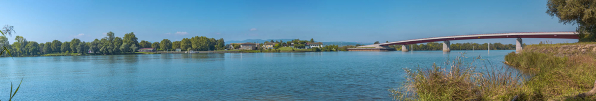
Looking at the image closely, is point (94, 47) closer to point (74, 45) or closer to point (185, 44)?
point (74, 45)

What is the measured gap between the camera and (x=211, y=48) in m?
158

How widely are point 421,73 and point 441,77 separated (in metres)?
0.60

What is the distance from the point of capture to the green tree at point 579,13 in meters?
20.0

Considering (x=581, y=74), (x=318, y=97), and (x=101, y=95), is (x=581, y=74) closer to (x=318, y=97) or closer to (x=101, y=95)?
(x=318, y=97)

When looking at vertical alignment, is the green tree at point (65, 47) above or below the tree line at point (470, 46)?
above

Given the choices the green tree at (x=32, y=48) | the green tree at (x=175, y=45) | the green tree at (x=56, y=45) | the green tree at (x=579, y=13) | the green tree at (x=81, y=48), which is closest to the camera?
the green tree at (x=579, y=13)

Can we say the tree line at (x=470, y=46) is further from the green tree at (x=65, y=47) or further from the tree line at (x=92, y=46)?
→ the green tree at (x=65, y=47)

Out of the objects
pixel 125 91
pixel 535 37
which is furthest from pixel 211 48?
pixel 125 91

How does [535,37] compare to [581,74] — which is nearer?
[581,74]

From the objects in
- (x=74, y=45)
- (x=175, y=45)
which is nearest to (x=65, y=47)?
(x=74, y=45)

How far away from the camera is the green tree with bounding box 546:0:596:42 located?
20.0 m

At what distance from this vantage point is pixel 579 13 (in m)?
21.0

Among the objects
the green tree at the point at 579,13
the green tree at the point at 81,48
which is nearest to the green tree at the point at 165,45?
the green tree at the point at 81,48

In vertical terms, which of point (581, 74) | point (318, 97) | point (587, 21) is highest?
point (587, 21)
